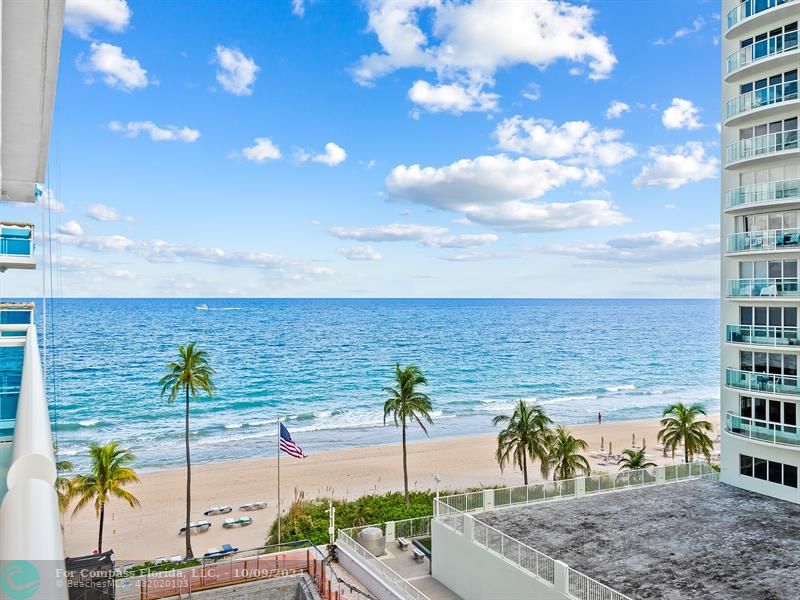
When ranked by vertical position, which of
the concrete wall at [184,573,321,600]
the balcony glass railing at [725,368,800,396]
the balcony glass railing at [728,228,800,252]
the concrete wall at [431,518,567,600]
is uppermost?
the balcony glass railing at [728,228,800,252]

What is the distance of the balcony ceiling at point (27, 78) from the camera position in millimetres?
3717

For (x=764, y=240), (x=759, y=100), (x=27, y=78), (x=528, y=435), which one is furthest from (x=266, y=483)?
(x=27, y=78)

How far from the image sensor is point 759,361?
2344 cm

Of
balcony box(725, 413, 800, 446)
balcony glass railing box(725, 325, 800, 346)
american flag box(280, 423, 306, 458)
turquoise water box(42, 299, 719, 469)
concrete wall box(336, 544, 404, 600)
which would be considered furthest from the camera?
turquoise water box(42, 299, 719, 469)

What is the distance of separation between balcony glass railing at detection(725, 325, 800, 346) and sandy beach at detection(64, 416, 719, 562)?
23229mm

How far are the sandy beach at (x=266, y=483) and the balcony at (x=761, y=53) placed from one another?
101ft

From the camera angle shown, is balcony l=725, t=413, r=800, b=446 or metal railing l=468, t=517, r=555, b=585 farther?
balcony l=725, t=413, r=800, b=446

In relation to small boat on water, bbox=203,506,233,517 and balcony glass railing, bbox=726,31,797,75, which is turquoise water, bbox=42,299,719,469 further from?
balcony glass railing, bbox=726,31,797,75

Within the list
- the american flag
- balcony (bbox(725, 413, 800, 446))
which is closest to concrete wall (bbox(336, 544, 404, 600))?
the american flag

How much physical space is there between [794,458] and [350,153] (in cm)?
14981

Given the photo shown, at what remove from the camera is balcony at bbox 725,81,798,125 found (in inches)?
876

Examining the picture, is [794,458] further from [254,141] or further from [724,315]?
[254,141]

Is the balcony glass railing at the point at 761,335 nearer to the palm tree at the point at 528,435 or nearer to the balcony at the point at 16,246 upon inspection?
the palm tree at the point at 528,435

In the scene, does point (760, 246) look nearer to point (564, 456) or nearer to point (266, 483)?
point (564, 456)
